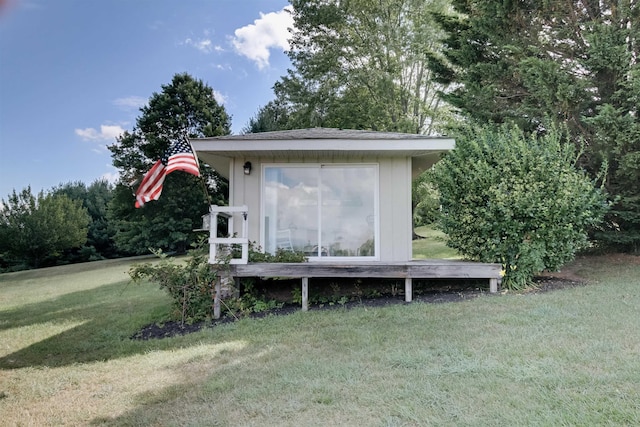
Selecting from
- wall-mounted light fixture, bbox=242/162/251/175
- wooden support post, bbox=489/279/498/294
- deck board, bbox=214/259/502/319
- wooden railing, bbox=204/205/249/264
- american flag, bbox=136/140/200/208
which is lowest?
wooden support post, bbox=489/279/498/294

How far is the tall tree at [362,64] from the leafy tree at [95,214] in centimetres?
1509

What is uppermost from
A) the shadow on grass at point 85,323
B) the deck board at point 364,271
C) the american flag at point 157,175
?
the american flag at point 157,175

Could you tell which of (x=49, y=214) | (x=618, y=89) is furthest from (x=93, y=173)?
(x=618, y=89)

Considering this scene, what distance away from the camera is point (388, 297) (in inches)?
227

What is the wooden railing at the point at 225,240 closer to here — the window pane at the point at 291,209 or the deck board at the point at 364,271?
the deck board at the point at 364,271

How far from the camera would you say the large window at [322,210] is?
6102mm

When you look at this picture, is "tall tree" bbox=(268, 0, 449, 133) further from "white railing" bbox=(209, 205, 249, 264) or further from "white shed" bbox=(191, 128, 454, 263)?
"white railing" bbox=(209, 205, 249, 264)

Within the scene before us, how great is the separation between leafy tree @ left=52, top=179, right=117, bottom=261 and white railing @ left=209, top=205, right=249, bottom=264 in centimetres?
1974

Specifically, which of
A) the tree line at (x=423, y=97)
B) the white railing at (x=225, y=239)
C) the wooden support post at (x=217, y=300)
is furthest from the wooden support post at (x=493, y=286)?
the wooden support post at (x=217, y=300)

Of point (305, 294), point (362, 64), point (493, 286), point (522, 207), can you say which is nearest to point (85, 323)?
point (305, 294)

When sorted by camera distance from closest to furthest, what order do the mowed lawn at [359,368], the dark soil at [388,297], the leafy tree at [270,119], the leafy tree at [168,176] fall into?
1. the mowed lawn at [359,368]
2. the dark soil at [388,297]
3. the leafy tree at [270,119]
4. the leafy tree at [168,176]

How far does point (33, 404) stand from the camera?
9.16ft

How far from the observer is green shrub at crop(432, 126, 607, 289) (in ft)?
18.3

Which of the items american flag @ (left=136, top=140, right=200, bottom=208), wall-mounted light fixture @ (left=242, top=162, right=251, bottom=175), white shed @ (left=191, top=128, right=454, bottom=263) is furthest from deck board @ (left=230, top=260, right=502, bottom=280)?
wall-mounted light fixture @ (left=242, top=162, right=251, bottom=175)
